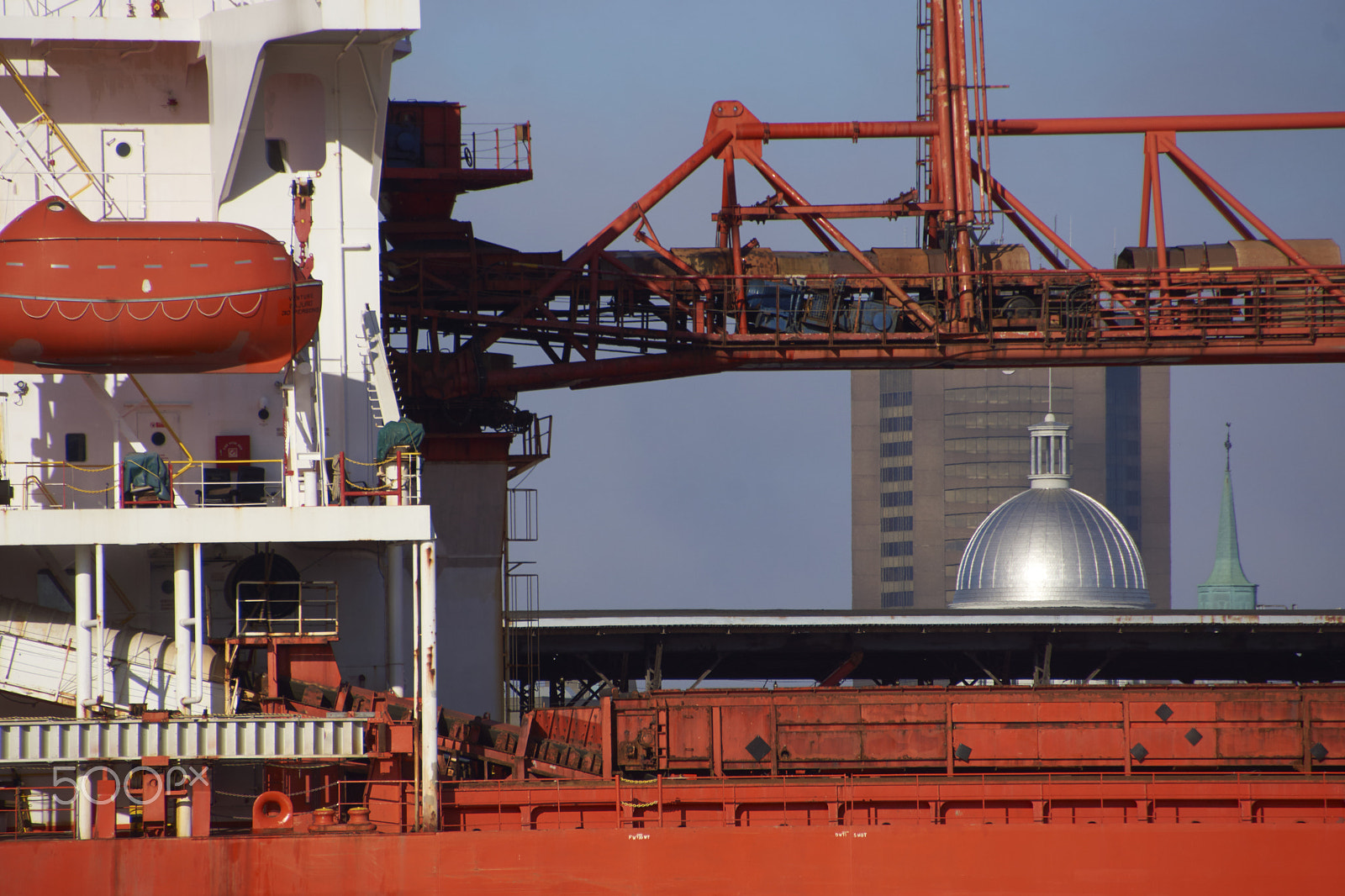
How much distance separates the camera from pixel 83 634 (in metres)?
23.5

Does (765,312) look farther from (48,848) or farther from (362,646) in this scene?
(48,848)

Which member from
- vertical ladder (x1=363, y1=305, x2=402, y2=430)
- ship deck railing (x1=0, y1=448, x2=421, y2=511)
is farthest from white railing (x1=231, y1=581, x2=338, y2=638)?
vertical ladder (x1=363, y1=305, x2=402, y2=430)

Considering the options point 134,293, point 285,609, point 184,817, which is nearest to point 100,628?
point 184,817

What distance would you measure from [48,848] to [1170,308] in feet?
80.1

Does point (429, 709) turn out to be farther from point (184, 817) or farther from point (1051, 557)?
point (1051, 557)

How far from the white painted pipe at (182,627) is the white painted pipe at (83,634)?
50.4 inches

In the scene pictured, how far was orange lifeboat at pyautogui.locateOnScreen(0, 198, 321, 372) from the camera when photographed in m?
23.2

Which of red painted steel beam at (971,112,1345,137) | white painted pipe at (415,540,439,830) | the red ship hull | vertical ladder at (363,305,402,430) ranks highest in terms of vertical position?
red painted steel beam at (971,112,1345,137)

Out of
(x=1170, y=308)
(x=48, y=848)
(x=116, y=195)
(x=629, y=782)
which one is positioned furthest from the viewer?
(x=1170, y=308)

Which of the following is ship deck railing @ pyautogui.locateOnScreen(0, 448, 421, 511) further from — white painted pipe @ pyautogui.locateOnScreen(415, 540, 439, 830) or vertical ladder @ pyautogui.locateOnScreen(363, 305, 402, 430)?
white painted pipe @ pyautogui.locateOnScreen(415, 540, 439, 830)

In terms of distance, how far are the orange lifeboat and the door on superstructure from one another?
3640mm

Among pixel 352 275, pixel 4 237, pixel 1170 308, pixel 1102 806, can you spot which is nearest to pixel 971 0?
pixel 1170 308

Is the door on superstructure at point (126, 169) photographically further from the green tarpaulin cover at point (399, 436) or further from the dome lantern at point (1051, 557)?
the dome lantern at point (1051, 557)

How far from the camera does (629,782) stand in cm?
2405
